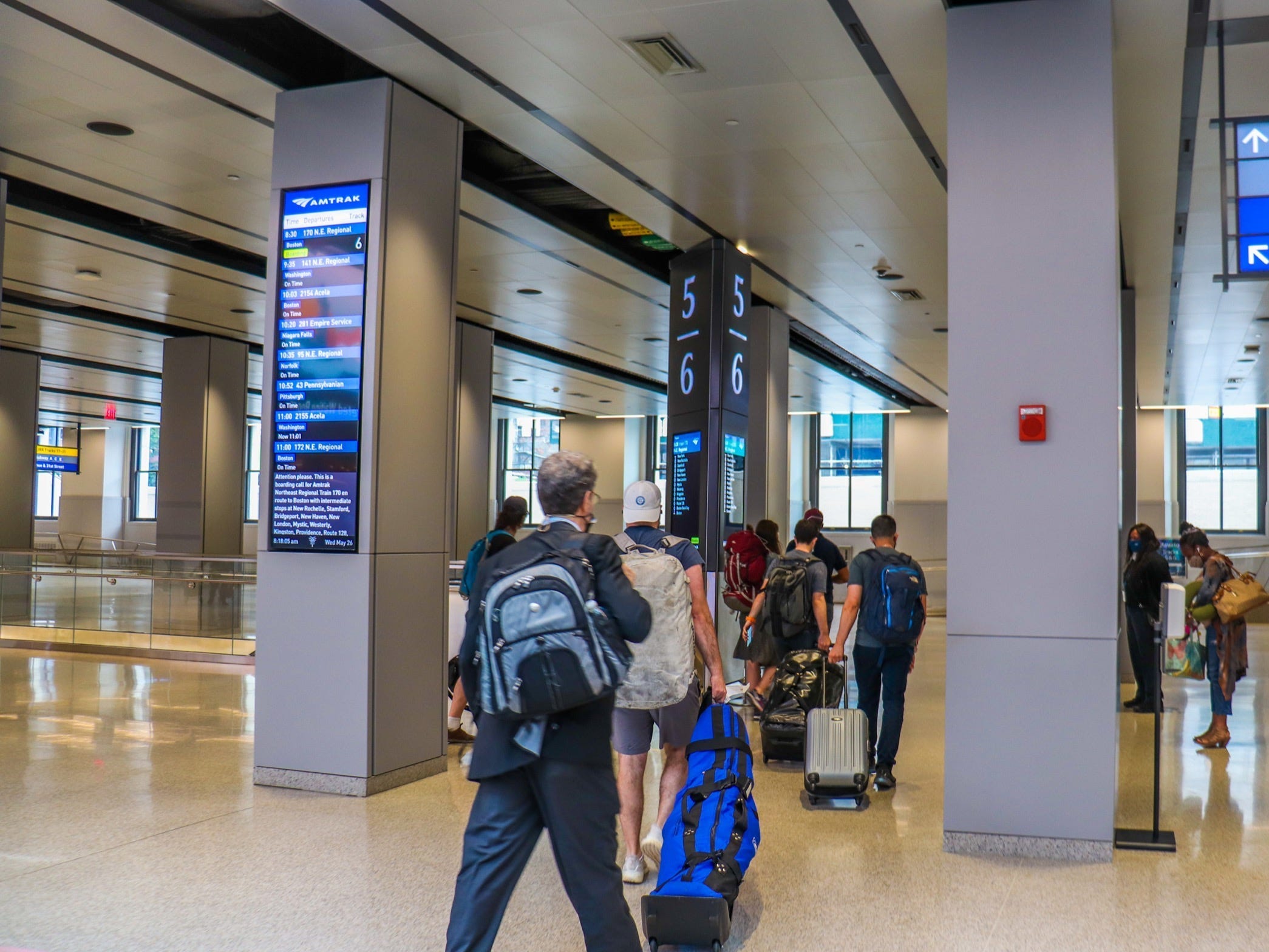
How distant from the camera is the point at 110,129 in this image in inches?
307

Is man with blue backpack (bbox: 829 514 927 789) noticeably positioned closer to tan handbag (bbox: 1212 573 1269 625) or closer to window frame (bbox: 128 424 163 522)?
tan handbag (bbox: 1212 573 1269 625)

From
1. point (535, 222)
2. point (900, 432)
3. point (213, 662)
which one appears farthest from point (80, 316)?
point (900, 432)

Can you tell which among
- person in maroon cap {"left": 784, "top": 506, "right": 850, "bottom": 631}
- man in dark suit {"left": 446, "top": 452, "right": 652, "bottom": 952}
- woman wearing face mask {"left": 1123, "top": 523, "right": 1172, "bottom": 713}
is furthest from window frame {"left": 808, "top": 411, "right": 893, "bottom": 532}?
man in dark suit {"left": 446, "top": 452, "right": 652, "bottom": 952}

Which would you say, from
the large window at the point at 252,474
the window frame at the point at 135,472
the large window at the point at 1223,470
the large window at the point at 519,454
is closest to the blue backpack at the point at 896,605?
the large window at the point at 1223,470

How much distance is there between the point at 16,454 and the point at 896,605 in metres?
16.3

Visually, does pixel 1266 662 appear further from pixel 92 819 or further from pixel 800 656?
→ pixel 92 819

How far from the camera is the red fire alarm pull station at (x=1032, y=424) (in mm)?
5238

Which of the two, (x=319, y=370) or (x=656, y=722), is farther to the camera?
(x=319, y=370)

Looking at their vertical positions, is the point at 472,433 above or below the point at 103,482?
above

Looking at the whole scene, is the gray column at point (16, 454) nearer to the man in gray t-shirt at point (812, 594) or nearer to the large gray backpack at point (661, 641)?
the man in gray t-shirt at point (812, 594)

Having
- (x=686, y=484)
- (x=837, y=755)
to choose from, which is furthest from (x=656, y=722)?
(x=686, y=484)

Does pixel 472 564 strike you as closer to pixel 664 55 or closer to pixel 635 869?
pixel 635 869

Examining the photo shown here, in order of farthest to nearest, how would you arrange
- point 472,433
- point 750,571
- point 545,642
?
point 472,433 < point 750,571 < point 545,642

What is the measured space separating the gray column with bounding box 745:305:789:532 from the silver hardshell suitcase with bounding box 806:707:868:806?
6.75m
